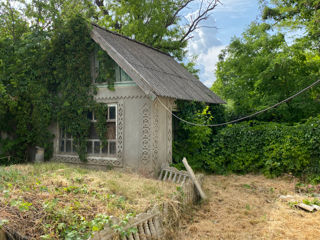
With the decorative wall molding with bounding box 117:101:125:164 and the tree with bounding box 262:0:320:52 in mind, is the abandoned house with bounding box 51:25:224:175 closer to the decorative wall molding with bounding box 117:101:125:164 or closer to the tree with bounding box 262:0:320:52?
the decorative wall molding with bounding box 117:101:125:164

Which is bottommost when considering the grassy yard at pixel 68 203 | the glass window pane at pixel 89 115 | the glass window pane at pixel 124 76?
the grassy yard at pixel 68 203

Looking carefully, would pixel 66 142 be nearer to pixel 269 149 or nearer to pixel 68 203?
pixel 68 203

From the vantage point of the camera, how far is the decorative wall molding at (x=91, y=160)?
9.23m

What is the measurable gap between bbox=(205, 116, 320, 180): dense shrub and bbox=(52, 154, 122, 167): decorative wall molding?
3769 millimetres

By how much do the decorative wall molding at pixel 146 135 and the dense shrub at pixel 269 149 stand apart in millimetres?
3146

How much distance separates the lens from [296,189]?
835 centimetres

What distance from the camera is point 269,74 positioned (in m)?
13.2

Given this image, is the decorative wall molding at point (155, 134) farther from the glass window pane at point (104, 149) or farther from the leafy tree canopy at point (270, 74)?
the leafy tree canopy at point (270, 74)

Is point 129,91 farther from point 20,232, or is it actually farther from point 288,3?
point 288,3

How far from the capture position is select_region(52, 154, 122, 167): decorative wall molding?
9.23 m

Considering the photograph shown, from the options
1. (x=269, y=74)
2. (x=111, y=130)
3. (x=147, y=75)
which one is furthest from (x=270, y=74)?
(x=111, y=130)

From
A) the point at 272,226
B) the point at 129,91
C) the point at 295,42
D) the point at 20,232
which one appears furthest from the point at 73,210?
the point at 295,42

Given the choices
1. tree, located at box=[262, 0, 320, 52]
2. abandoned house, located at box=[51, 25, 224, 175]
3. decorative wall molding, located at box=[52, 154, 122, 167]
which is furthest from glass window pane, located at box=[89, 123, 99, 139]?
tree, located at box=[262, 0, 320, 52]

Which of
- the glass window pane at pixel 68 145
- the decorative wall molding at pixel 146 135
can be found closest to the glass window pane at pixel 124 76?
the decorative wall molding at pixel 146 135
